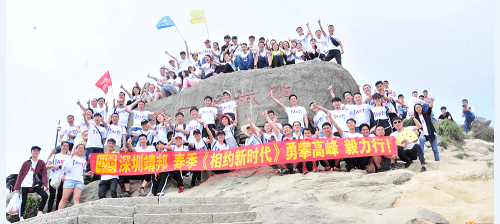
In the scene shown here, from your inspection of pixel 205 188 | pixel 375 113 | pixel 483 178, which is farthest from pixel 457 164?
pixel 205 188

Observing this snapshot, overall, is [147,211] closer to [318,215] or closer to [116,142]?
[318,215]

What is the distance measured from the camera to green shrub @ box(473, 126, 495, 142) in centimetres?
1283

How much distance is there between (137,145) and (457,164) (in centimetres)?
750

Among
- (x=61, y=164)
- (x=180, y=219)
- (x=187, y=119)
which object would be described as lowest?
(x=180, y=219)

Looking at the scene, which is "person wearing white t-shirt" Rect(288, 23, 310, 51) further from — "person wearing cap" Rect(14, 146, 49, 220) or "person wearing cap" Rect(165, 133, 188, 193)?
"person wearing cap" Rect(14, 146, 49, 220)

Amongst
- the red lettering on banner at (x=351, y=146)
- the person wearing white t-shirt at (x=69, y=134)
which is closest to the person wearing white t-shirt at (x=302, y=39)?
the red lettering on banner at (x=351, y=146)

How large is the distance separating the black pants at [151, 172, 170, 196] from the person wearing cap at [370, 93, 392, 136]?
5.16 meters

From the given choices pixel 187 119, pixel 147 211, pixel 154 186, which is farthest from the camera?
pixel 187 119

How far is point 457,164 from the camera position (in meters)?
8.30

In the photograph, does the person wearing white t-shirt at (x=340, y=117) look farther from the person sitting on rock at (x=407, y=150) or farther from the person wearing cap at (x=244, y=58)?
the person wearing cap at (x=244, y=58)

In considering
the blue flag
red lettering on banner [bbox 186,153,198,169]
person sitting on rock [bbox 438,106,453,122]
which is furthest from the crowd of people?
the blue flag

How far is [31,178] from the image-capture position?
27.2 ft

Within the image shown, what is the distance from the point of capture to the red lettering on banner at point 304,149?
8109 millimetres

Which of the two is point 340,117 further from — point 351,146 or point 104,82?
point 104,82
